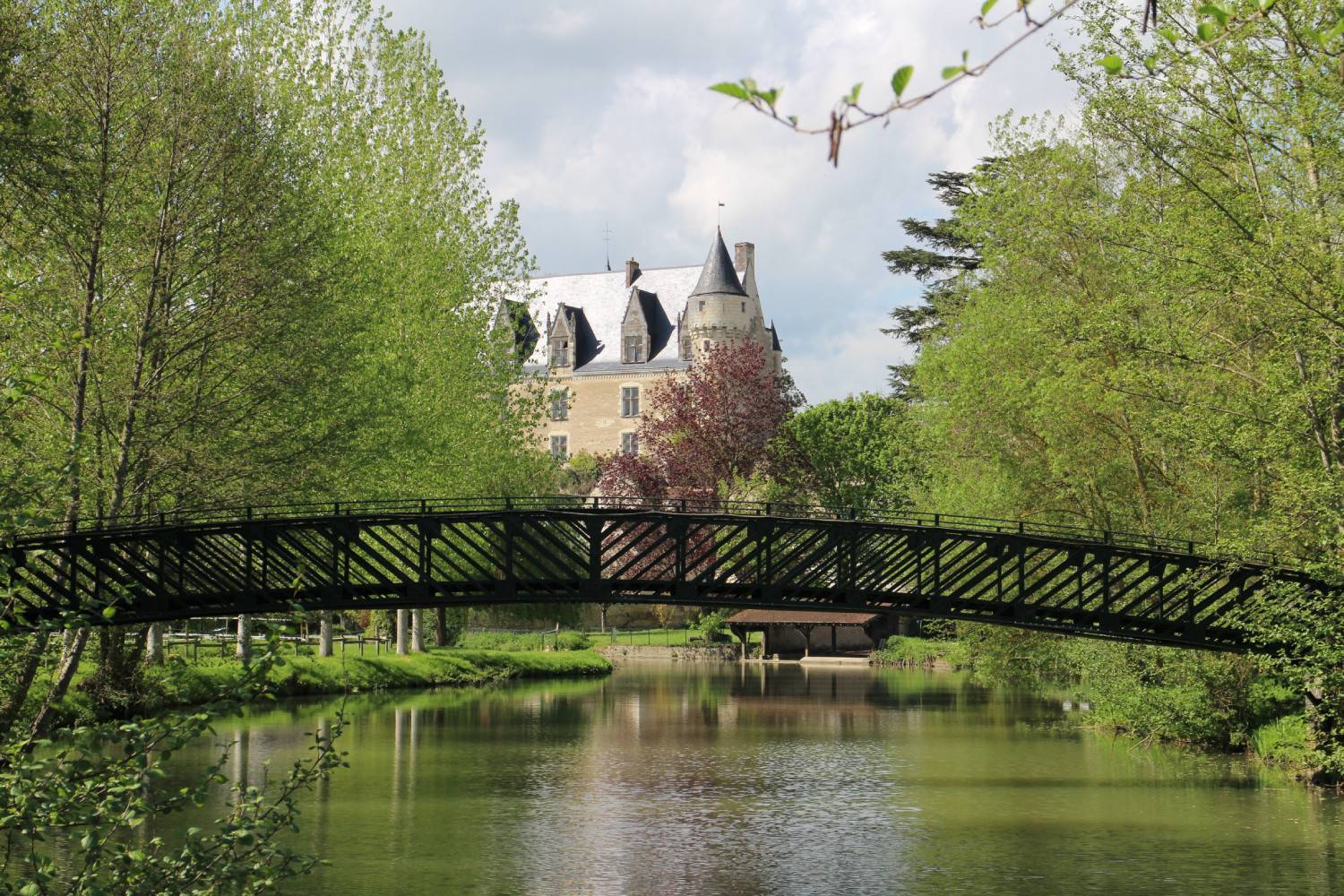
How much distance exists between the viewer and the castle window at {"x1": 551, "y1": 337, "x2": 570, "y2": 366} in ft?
394

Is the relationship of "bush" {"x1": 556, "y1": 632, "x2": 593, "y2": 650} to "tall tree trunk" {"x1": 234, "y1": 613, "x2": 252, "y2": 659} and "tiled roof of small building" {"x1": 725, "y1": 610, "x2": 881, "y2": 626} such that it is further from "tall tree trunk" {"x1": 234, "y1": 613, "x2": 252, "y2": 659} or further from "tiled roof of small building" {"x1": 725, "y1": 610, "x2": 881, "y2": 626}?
"tall tree trunk" {"x1": 234, "y1": 613, "x2": 252, "y2": 659}

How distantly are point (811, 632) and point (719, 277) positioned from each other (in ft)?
107

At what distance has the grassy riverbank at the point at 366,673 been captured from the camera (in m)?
38.1

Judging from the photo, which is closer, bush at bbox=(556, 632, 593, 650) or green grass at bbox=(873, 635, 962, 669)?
green grass at bbox=(873, 635, 962, 669)

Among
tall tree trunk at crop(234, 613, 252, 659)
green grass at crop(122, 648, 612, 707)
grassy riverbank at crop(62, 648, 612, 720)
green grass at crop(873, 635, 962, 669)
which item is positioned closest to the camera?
grassy riverbank at crop(62, 648, 612, 720)

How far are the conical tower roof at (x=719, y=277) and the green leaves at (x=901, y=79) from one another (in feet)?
346

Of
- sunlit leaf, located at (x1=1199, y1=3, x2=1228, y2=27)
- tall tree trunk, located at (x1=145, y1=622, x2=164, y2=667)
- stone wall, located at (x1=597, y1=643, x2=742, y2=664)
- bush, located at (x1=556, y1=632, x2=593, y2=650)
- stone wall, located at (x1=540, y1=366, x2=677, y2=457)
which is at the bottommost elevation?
stone wall, located at (x1=597, y1=643, x2=742, y2=664)

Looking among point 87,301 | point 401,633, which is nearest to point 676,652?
point 401,633

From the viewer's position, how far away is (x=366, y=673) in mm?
53750

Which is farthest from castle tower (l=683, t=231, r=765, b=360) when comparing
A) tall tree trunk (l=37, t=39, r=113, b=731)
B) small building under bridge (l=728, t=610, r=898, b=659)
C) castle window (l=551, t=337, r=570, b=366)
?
tall tree trunk (l=37, t=39, r=113, b=731)

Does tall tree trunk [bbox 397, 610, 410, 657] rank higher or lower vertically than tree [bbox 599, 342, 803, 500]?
lower

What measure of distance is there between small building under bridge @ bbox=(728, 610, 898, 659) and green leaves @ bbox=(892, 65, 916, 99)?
76.3 metres

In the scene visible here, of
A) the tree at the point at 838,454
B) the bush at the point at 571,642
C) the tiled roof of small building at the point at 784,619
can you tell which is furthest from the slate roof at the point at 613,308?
the tiled roof of small building at the point at 784,619

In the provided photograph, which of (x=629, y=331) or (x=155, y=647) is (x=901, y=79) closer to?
(x=155, y=647)
